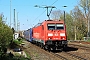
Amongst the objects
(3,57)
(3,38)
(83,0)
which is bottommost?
(3,57)

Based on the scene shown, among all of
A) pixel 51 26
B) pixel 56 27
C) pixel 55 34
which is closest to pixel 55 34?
pixel 55 34

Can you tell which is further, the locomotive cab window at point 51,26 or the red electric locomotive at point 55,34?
the locomotive cab window at point 51,26

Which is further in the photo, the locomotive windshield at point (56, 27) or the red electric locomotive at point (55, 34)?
the locomotive windshield at point (56, 27)

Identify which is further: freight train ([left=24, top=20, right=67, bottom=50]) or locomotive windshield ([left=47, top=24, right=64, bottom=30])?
locomotive windshield ([left=47, top=24, right=64, bottom=30])

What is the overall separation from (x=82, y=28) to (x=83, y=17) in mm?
3812

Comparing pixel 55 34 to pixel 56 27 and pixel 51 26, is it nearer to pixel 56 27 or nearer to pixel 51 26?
pixel 56 27

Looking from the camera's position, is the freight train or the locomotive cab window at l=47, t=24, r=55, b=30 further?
the locomotive cab window at l=47, t=24, r=55, b=30

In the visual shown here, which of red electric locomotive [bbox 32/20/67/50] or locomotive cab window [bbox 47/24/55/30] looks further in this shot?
locomotive cab window [bbox 47/24/55/30]

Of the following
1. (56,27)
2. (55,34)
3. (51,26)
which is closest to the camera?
(55,34)

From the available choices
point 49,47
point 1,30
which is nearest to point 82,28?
point 49,47

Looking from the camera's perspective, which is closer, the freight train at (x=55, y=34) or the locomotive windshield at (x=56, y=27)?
the freight train at (x=55, y=34)

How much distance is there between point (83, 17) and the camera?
2852 inches

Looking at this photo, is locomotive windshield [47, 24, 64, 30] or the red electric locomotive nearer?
the red electric locomotive

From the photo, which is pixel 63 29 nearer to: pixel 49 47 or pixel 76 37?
pixel 49 47
